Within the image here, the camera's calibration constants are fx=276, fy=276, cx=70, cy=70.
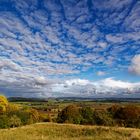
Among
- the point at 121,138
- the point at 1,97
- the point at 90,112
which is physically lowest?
the point at 121,138

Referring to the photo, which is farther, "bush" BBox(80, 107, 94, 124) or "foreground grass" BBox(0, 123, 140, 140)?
"bush" BBox(80, 107, 94, 124)

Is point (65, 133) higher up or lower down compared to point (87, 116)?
lower down

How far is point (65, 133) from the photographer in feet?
117

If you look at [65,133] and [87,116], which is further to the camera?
[87,116]

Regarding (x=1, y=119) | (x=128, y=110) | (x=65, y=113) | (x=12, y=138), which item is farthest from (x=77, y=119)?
(x=12, y=138)

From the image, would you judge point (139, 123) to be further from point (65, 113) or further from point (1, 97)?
point (1, 97)

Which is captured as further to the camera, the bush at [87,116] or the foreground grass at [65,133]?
the bush at [87,116]

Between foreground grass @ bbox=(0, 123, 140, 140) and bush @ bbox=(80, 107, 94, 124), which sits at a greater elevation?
bush @ bbox=(80, 107, 94, 124)

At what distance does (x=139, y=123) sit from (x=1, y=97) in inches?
3457

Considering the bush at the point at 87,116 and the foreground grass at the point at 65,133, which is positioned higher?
the bush at the point at 87,116

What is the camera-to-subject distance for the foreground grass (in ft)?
103

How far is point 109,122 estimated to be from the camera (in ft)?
200

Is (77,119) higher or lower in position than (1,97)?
lower

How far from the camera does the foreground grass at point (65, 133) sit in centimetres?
3147
